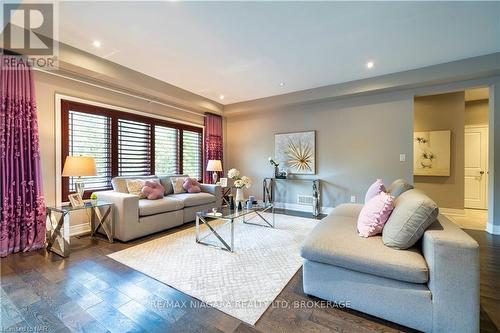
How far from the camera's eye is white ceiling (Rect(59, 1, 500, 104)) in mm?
2244

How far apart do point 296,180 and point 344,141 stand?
1366 millimetres

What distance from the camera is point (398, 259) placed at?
1508mm

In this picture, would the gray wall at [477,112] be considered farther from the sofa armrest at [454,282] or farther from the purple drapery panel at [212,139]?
the purple drapery panel at [212,139]

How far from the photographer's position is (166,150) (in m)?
4.85

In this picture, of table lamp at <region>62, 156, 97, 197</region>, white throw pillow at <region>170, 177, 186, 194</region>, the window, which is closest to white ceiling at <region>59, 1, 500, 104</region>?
the window

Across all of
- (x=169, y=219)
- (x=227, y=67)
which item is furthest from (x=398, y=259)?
(x=227, y=67)

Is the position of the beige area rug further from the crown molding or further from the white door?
the white door

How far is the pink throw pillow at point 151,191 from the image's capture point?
12.1ft

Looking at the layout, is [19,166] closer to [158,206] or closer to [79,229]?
[79,229]

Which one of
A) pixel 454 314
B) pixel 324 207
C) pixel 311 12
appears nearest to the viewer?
pixel 454 314

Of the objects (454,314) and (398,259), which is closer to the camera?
(454,314)

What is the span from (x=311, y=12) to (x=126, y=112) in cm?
344

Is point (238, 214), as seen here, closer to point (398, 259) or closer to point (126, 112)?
point (398, 259)

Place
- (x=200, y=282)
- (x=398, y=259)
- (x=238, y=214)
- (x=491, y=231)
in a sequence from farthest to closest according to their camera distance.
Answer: (x=491, y=231) → (x=238, y=214) → (x=200, y=282) → (x=398, y=259)
